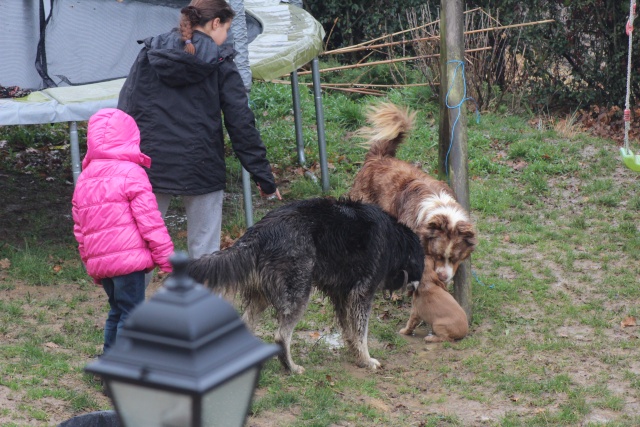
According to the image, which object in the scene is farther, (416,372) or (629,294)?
(629,294)

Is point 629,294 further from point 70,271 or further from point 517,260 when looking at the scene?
point 70,271

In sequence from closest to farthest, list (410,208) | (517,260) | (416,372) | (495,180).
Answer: (416,372) < (410,208) < (517,260) < (495,180)

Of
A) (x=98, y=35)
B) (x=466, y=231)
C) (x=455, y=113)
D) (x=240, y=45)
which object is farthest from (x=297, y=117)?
(x=466, y=231)

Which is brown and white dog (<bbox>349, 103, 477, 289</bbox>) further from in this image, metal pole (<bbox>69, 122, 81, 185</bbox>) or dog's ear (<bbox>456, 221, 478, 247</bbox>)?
metal pole (<bbox>69, 122, 81, 185</bbox>)

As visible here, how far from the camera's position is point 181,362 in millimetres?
1466

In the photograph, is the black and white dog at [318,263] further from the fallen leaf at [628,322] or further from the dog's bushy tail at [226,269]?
the fallen leaf at [628,322]

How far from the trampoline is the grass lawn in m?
1.18

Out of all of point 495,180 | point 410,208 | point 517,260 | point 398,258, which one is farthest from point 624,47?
point 398,258

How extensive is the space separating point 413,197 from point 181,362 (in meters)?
5.12

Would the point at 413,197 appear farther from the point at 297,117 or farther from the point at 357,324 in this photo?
the point at 297,117

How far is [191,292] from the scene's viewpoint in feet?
5.06

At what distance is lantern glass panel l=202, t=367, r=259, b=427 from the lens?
1.48 meters

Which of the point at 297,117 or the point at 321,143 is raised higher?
the point at 297,117

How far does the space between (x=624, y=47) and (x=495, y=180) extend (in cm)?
339
